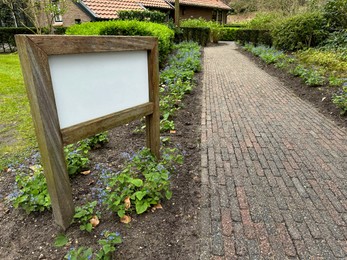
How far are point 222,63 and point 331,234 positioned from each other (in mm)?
10660

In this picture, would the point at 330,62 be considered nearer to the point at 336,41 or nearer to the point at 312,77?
the point at 312,77

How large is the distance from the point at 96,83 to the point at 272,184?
2.13 m

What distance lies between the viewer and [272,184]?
2830mm

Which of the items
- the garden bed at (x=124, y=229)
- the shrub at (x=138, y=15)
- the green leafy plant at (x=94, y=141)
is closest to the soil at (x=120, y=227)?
the garden bed at (x=124, y=229)

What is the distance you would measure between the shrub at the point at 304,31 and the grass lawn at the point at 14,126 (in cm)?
1204

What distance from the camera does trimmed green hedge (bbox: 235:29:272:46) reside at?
16.7 metres

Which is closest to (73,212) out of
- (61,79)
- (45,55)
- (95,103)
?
(95,103)

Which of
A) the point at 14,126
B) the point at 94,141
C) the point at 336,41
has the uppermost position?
the point at 336,41

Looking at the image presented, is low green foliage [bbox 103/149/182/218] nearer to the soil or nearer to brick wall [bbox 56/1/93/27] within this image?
the soil

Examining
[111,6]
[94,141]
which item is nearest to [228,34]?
[111,6]

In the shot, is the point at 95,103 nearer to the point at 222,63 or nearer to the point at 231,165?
the point at 231,165

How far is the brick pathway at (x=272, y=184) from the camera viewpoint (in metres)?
2.04

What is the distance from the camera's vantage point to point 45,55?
5.41 feet

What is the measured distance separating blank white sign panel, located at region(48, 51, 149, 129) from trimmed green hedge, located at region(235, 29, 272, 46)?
1615 cm
